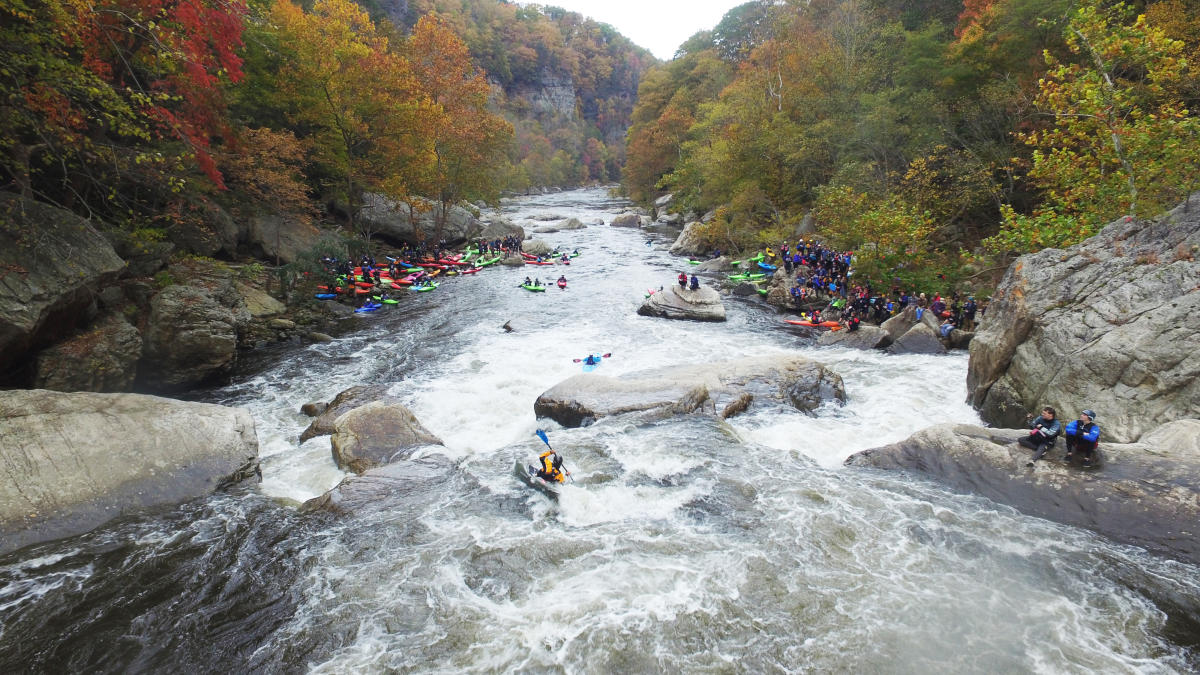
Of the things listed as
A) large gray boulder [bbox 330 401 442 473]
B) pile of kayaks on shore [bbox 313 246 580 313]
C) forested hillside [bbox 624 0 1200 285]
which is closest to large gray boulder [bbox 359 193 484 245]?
pile of kayaks on shore [bbox 313 246 580 313]

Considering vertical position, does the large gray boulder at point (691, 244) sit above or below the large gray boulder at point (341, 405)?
above

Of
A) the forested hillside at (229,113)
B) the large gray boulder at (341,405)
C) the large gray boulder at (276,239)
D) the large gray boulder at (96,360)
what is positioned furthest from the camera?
the large gray boulder at (276,239)

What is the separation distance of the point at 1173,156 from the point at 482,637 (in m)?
16.2

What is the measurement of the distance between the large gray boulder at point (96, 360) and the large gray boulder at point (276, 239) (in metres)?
10.7

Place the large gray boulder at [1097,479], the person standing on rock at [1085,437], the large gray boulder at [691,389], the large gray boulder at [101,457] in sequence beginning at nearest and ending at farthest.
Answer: the large gray boulder at [1097,479] < the large gray boulder at [101,457] < the person standing on rock at [1085,437] < the large gray boulder at [691,389]

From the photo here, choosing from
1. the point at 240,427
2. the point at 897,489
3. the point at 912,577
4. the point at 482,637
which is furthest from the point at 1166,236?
the point at 240,427

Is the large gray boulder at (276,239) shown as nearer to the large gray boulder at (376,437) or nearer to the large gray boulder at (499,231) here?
the large gray boulder at (499,231)

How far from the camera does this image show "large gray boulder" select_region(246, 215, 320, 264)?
853 inches

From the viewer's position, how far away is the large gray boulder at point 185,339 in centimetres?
1195

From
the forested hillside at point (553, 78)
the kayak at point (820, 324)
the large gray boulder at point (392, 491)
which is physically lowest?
the large gray boulder at point (392, 491)

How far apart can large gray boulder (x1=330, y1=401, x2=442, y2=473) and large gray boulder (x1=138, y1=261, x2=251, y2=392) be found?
482 cm

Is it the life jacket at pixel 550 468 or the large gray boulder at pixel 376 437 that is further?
the large gray boulder at pixel 376 437

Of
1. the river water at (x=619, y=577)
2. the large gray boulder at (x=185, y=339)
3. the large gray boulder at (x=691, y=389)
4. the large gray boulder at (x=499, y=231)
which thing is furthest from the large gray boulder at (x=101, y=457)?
the large gray boulder at (x=499, y=231)

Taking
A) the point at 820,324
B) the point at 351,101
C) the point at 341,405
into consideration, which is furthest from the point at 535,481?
the point at 351,101
